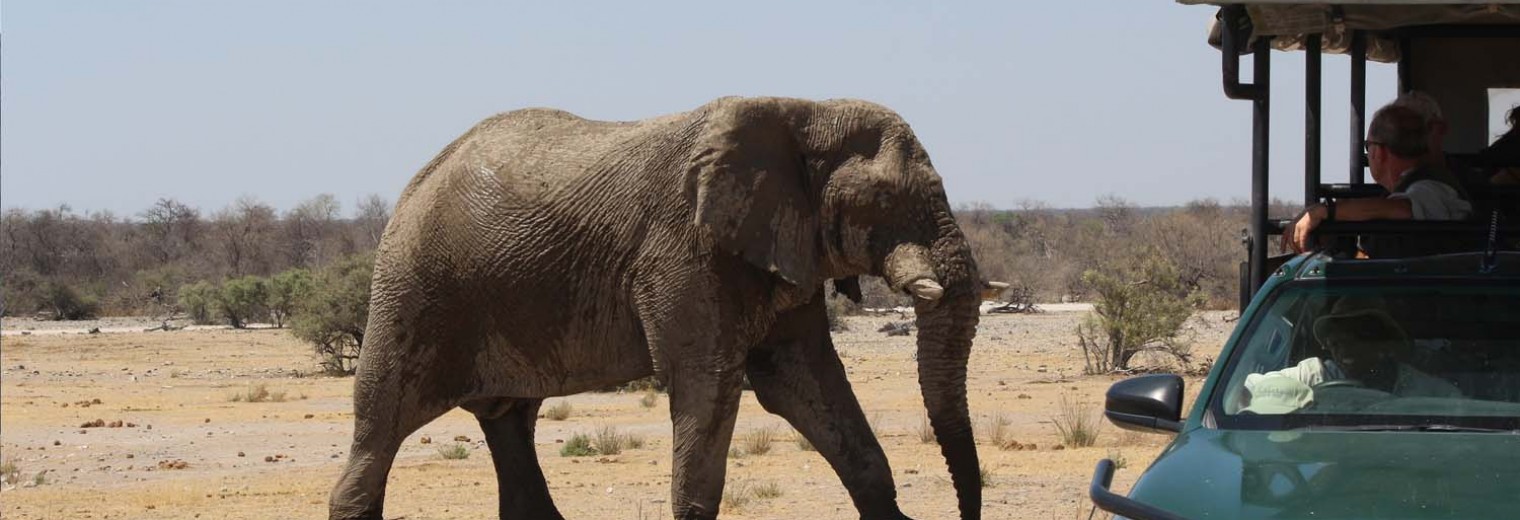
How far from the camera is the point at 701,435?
30.7 feet

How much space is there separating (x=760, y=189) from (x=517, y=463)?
2.45m

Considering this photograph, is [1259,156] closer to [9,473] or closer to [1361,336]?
[1361,336]

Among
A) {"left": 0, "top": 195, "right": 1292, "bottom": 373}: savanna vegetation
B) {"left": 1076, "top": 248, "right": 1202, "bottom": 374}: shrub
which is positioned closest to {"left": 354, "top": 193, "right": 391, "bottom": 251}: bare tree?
{"left": 0, "top": 195, "right": 1292, "bottom": 373}: savanna vegetation

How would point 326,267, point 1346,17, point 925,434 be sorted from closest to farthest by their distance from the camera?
point 1346,17, point 925,434, point 326,267

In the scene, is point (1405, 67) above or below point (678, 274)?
above

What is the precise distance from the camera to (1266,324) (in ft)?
21.0

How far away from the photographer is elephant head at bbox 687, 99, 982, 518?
9.23 meters

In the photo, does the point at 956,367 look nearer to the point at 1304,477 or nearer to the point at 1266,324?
the point at 1266,324

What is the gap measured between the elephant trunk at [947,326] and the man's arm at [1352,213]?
6.94 ft

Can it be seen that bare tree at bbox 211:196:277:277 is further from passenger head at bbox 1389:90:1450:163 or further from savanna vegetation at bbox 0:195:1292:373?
passenger head at bbox 1389:90:1450:163

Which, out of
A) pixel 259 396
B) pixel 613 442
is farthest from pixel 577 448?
pixel 259 396

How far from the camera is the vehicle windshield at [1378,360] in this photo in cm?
598

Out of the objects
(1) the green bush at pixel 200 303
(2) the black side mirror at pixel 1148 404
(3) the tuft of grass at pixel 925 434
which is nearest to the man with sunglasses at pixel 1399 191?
(2) the black side mirror at pixel 1148 404

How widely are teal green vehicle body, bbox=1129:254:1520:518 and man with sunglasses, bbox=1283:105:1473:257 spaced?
1362 millimetres
